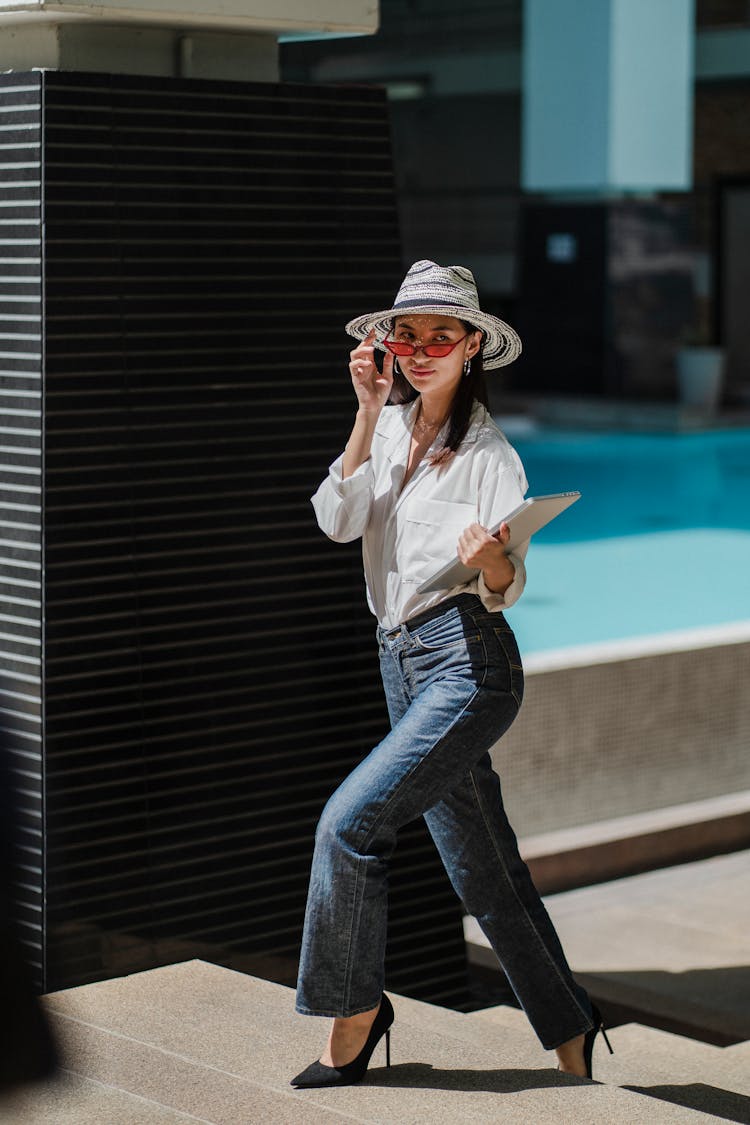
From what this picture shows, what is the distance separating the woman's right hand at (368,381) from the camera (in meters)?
3.00

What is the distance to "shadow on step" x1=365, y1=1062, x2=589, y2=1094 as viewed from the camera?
117 inches

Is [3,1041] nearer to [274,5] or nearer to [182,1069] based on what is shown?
[182,1069]

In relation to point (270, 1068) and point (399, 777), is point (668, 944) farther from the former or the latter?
point (399, 777)

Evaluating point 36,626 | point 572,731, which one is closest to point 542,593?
point 572,731

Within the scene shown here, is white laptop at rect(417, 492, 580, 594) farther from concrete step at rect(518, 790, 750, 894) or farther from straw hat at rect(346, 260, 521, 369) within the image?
concrete step at rect(518, 790, 750, 894)

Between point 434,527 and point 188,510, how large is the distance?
1.02 metres

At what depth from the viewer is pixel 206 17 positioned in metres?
3.71

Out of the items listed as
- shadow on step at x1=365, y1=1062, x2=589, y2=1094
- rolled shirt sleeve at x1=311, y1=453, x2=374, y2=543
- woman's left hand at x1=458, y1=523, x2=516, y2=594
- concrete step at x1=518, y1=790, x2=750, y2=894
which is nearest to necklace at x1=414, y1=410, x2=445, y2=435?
rolled shirt sleeve at x1=311, y1=453, x2=374, y2=543

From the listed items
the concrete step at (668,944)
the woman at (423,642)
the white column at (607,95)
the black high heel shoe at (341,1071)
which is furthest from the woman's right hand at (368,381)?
the white column at (607,95)

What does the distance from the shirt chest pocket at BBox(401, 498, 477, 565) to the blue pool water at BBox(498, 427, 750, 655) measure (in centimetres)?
709

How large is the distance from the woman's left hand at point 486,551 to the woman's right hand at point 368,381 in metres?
0.34

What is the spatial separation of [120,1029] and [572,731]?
2808 mm

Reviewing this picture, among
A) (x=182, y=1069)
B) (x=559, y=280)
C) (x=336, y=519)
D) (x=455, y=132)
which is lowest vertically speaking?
(x=182, y=1069)

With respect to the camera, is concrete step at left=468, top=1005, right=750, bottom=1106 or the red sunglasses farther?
concrete step at left=468, top=1005, right=750, bottom=1106
